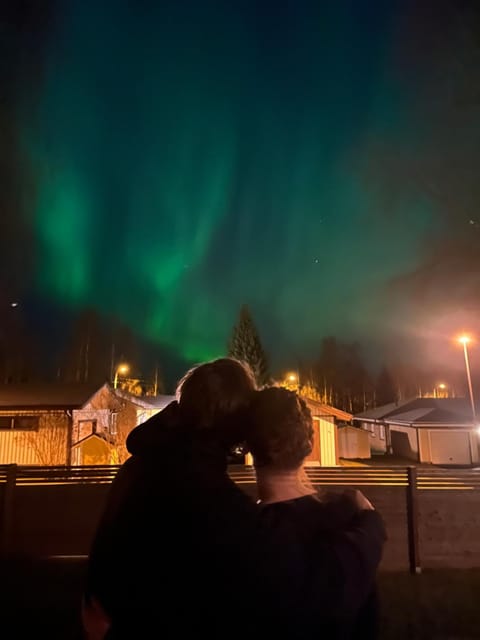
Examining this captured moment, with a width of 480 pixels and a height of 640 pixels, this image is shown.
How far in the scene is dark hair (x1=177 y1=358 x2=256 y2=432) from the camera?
127cm

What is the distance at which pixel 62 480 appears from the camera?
6281 millimetres

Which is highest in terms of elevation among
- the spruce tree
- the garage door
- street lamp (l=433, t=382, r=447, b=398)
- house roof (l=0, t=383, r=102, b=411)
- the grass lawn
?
the spruce tree

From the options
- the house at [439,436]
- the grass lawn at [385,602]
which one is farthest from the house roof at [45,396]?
the house at [439,436]

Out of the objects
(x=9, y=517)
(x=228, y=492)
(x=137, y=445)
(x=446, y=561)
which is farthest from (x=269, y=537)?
(x=9, y=517)

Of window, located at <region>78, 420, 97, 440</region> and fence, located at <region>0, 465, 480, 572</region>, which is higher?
window, located at <region>78, 420, 97, 440</region>

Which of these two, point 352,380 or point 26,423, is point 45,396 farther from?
point 352,380

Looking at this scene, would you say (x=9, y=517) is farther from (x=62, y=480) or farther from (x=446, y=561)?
(x=446, y=561)

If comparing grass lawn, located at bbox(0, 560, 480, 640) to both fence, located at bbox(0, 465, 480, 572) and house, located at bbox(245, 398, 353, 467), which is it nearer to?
fence, located at bbox(0, 465, 480, 572)

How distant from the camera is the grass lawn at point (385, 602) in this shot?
409cm

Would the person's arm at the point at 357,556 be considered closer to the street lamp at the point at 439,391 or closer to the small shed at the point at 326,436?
the small shed at the point at 326,436

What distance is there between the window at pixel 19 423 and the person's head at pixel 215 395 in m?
13.9

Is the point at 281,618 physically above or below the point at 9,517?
above

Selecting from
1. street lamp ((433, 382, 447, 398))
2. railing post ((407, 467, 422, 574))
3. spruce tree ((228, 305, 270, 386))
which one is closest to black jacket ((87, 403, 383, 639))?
railing post ((407, 467, 422, 574))

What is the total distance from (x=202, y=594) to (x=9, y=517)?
21.4 feet
